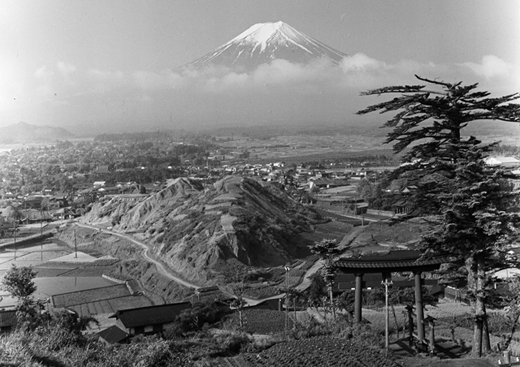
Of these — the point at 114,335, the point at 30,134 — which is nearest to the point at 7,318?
the point at 114,335

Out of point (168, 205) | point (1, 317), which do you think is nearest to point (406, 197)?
point (1, 317)

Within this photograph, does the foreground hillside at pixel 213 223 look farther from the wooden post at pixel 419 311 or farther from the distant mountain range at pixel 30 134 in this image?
the distant mountain range at pixel 30 134

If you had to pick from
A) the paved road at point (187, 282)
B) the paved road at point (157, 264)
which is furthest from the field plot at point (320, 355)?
the paved road at point (157, 264)

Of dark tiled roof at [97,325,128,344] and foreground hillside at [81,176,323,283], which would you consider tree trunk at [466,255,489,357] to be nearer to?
dark tiled roof at [97,325,128,344]

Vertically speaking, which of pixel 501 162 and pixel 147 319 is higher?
pixel 501 162

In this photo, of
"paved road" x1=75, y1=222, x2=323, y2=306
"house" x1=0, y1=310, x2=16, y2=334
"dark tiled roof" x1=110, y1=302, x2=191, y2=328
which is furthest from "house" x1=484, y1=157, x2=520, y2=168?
"house" x1=0, y1=310, x2=16, y2=334

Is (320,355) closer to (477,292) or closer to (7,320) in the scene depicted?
(477,292)

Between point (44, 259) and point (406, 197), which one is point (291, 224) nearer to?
point (44, 259)
